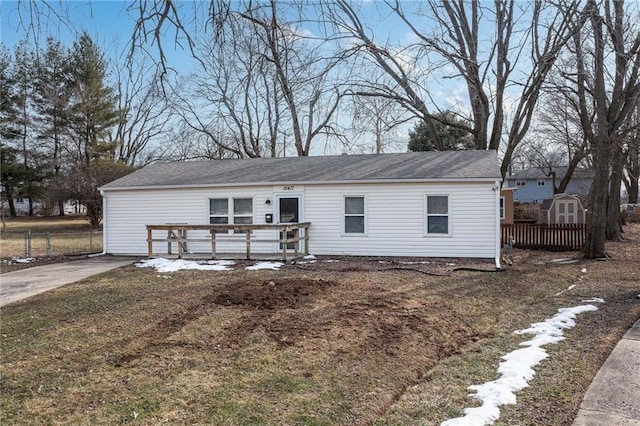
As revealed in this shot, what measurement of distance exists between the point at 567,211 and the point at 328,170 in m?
16.6

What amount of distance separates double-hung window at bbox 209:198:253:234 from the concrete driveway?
A: 274cm

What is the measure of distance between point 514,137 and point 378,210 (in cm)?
919

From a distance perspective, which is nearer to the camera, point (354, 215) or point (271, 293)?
point (271, 293)

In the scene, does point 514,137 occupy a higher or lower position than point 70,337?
higher

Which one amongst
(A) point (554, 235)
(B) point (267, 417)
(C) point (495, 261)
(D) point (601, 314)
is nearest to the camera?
(B) point (267, 417)

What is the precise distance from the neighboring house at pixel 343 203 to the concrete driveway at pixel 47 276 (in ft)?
6.84

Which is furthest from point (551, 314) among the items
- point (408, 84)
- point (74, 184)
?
point (74, 184)

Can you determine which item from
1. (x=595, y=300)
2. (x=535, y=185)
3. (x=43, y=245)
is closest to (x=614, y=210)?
(x=595, y=300)

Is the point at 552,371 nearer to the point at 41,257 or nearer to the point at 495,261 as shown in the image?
the point at 495,261

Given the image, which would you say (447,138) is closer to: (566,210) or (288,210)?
(566,210)

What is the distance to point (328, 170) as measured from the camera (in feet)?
46.8

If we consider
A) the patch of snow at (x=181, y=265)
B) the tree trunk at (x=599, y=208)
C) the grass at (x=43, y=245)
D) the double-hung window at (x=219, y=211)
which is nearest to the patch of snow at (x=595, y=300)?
the tree trunk at (x=599, y=208)

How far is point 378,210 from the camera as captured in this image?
42.7 feet

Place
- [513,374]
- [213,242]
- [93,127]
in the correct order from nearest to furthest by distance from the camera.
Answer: [513,374], [213,242], [93,127]
